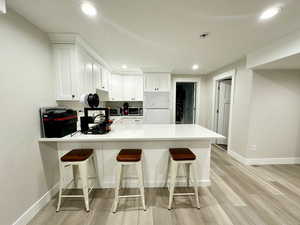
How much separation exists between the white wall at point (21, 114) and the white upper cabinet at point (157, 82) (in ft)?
8.61

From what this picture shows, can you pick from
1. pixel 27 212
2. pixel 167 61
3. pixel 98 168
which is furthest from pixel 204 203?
pixel 167 61

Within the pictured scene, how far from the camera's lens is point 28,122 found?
156 centimetres

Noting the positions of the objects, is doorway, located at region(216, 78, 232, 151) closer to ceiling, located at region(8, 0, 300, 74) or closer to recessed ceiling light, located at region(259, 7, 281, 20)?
ceiling, located at region(8, 0, 300, 74)

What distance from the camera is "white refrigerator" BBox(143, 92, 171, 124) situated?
161 inches

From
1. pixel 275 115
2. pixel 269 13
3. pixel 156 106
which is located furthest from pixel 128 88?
pixel 275 115

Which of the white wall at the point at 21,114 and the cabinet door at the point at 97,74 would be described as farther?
the cabinet door at the point at 97,74

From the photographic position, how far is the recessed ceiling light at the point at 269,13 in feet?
4.57

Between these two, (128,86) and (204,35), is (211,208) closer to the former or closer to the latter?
(204,35)

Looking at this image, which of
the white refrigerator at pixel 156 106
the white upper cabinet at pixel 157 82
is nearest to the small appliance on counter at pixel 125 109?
the white refrigerator at pixel 156 106

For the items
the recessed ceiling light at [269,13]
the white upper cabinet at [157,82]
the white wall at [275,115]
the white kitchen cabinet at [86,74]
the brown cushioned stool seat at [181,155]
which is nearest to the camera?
the recessed ceiling light at [269,13]

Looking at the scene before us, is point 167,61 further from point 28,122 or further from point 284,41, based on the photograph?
point 28,122

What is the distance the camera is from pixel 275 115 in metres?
2.80

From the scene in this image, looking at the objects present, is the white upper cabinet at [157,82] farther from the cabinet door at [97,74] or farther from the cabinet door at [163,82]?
the cabinet door at [97,74]

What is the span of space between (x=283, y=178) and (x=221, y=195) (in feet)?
4.64
